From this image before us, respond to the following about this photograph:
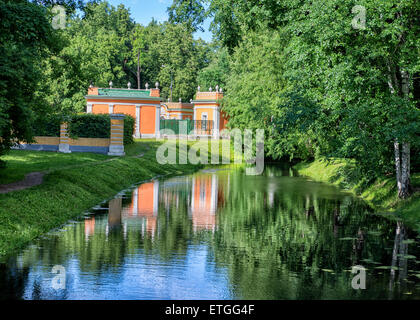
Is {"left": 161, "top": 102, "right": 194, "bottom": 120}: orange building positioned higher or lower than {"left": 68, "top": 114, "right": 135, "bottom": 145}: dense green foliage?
higher

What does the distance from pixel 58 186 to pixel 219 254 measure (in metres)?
9.79

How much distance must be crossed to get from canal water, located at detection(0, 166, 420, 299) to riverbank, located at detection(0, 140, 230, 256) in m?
0.64

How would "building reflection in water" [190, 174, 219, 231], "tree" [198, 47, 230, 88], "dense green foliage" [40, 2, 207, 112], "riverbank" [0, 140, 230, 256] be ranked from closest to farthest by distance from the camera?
"riverbank" [0, 140, 230, 256] → "building reflection in water" [190, 174, 219, 231] → "tree" [198, 47, 230, 88] → "dense green foliage" [40, 2, 207, 112]

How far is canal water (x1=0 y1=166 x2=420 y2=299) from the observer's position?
35.6ft

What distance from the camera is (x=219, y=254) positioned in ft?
46.7

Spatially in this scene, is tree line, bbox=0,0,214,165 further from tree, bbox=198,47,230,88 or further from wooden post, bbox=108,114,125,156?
tree, bbox=198,47,230,88

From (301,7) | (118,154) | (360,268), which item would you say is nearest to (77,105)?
(118,154)

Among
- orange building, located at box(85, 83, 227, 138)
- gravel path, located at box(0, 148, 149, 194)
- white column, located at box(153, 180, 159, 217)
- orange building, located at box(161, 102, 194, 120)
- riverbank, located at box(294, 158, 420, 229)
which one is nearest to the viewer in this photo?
gravel path, located at box(0, 148, 149, 194)

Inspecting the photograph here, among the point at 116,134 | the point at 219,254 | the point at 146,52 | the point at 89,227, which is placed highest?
the point at 146,52

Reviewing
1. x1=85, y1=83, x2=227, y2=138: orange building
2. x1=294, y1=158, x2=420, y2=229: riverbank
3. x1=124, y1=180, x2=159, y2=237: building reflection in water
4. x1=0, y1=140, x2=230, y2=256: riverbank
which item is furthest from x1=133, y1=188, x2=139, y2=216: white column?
x1=85, y1=83, x2=227, y2=138: orange building

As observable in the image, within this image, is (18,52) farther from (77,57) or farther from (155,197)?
(155,197)

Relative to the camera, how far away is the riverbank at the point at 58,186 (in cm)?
1585

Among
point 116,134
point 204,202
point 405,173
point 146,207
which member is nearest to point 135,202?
point 146,207
